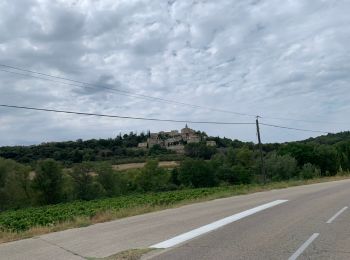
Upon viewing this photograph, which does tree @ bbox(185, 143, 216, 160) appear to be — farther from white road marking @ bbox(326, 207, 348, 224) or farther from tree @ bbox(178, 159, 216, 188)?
white road marking @ bbox(326, 207, 348, 224)

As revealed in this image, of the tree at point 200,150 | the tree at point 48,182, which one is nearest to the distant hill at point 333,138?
the tree at point 200,150

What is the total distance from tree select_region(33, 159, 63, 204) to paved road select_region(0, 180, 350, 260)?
217 feet

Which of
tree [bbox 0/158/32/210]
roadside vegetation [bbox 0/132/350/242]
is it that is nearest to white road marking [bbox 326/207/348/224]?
roadside vegetation [bbox 0/132/350/242]

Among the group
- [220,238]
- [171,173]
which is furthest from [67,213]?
[171,173]

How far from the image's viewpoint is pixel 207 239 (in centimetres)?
1030

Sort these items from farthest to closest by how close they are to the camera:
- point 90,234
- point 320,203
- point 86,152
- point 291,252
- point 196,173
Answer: point 196,173
point 86,152
point 320,203
point 90,234
point 291,252

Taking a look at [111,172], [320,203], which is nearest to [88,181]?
[111,172]

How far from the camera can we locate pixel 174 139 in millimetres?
118125

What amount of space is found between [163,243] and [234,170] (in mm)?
91499

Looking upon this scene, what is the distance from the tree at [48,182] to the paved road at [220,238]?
66036 millimetres

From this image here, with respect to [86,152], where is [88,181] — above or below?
below

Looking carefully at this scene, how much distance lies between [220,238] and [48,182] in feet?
239

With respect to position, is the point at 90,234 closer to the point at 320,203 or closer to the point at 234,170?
the point at 320,203

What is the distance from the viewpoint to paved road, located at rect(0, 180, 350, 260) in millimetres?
8688
